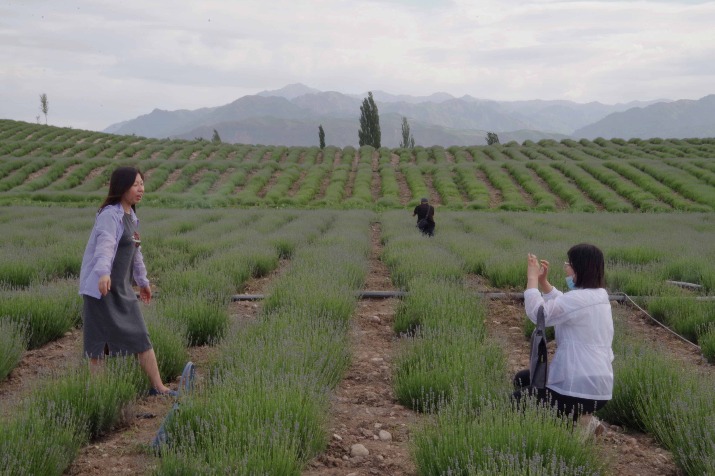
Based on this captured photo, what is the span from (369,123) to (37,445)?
54512 millimetres

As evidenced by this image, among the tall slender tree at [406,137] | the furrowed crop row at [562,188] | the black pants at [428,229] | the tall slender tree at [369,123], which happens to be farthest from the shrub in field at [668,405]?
the tall slender tree at [406,137]

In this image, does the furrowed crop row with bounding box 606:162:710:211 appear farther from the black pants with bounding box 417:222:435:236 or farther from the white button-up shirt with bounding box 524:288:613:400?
the white button-up shirt with bounding box 524:288:613:400

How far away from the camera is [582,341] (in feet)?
12.2

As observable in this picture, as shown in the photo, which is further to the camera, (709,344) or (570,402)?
(709,344)

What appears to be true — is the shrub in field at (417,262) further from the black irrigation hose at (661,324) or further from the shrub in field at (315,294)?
the black irrigation hose at (661,324)

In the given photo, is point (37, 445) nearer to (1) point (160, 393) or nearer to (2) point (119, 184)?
(1) point (160, 393)

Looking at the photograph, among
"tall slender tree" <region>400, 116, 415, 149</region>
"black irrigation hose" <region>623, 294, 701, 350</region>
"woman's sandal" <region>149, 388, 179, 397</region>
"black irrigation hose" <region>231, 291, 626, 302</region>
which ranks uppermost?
"tall slender tree" <region>400, 116, 415, 149</region>

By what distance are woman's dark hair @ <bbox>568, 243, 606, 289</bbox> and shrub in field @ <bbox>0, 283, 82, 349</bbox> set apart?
4.47 metres

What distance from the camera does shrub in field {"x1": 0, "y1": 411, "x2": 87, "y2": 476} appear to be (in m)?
2.78

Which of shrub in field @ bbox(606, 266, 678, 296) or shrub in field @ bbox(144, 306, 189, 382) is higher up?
shrub in field @ bbox(144, 306, 189, 382)

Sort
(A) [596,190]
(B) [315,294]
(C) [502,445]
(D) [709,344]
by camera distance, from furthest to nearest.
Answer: (A) [596,190], (B) [315,294], (D) [709,344], (C) [502,445]

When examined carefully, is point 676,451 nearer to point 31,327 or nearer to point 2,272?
point 31,327

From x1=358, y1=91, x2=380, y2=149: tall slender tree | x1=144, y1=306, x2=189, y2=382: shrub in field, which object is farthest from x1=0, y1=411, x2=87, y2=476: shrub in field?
x1=358, y1=91, x2=380, y2=149: tall slender tree

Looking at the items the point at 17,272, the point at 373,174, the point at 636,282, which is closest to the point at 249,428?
the point at 17,272
